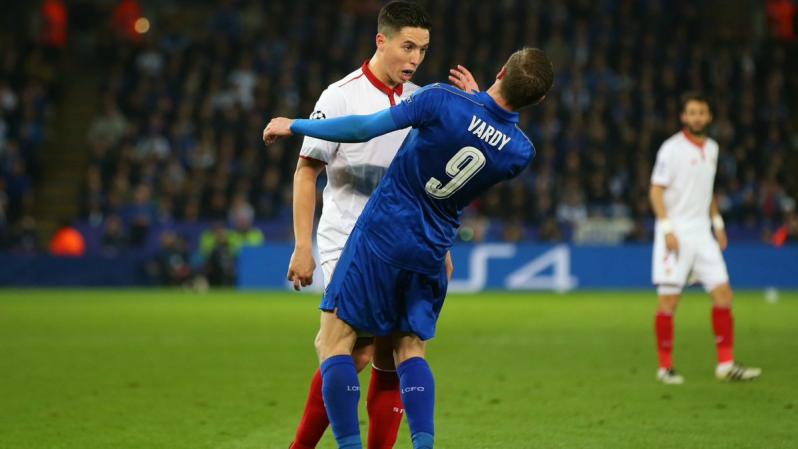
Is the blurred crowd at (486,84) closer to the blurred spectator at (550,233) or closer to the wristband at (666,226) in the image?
the blurred spectator at (550,233)

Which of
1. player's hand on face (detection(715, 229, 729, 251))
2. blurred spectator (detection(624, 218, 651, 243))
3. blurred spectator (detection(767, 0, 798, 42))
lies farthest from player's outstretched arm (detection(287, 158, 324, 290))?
blurred spectator (detection(767, 0, 798, 42))

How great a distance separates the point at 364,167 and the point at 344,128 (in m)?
0.56

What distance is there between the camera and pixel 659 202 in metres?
9.28

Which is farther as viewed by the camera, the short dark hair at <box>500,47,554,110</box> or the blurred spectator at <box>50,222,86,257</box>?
the blurred spectator at <box>50,222,86,257</box>

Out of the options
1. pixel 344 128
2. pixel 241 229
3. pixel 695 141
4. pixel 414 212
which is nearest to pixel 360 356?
pixel 414 212

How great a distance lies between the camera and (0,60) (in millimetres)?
27328

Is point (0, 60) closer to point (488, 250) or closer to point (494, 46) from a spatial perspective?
point (494, 46)

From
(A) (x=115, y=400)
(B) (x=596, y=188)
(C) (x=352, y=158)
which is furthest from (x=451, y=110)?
(B) (x=596, y=188)

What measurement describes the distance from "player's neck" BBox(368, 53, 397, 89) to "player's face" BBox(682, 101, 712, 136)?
4595 millimetres

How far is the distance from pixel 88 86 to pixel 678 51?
14531 mm

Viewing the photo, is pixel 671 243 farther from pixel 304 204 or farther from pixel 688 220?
pixel 304 204

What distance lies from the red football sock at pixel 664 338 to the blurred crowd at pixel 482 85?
1266 centimetres

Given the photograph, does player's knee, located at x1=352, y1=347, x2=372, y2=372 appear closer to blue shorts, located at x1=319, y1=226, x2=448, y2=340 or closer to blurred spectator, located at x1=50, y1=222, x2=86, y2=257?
blue shorts, located at x1=319, y1=226, x2=448, y2=340

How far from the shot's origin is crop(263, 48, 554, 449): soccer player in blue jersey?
4.59 metres
